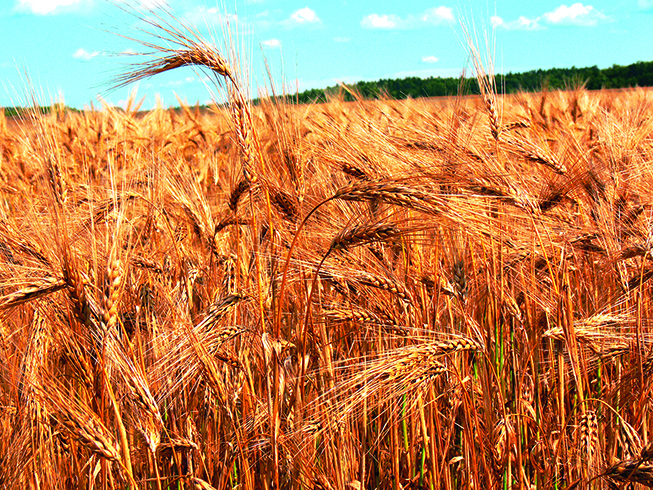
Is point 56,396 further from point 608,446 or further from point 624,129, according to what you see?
point 624,129

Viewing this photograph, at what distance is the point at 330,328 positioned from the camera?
2305mm

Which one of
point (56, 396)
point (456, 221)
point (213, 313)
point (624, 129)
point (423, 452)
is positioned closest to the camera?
point (456, 221)

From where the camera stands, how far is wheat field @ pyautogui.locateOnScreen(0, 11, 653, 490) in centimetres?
130

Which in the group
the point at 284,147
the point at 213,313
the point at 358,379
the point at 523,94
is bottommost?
the point at 358,379

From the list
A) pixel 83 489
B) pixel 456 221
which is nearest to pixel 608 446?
pixel 456 221

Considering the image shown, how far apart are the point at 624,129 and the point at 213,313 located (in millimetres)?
2830

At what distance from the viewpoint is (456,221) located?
1190 mm

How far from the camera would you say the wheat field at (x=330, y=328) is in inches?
51.0

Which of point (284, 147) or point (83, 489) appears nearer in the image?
point (83, 489)

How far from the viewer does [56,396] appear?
1314 mm

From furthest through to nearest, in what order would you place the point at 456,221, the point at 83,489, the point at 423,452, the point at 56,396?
the point at 423,452, the point at 83,489, the point at 56,396, the point at 456,221

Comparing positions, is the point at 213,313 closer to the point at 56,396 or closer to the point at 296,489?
the point at 56,396

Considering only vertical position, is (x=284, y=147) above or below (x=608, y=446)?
above

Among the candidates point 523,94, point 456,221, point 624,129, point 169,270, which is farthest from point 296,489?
point 523,94
